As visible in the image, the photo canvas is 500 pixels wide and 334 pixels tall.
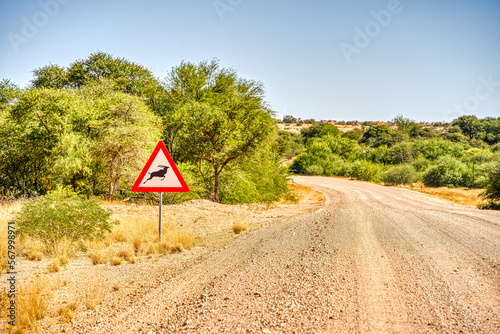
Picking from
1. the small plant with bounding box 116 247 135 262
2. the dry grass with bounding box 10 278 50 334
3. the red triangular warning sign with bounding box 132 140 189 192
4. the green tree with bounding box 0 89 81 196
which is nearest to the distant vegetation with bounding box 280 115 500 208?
the red triangular warning sign with bounding box 132 140 189 192

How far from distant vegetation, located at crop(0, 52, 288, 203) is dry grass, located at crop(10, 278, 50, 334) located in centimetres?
1054

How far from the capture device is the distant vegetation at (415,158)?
35.2 metres

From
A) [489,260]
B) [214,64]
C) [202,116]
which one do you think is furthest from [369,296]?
[214,64]

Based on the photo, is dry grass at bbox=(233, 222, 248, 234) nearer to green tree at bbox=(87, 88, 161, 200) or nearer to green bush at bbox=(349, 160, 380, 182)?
green tree at bbox=(87, 88, 161, 200)

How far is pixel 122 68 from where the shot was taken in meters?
30.5

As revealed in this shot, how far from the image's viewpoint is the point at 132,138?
48.8ft

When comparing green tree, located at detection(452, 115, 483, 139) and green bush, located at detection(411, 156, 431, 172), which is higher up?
green tree, located at detection(452, 115, 483, 139)

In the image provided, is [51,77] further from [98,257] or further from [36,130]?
[98,257]

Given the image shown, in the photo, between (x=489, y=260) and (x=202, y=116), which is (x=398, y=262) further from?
(x=202, y=116)

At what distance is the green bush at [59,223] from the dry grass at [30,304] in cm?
177

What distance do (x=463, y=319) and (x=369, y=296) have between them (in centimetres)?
93

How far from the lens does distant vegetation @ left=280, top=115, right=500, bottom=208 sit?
35.2 metres

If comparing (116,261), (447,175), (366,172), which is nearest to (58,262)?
(116,261)

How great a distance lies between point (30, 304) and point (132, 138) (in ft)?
39.5
